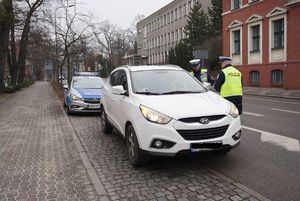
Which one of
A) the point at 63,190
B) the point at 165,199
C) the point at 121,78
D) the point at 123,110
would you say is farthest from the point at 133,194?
the point at 121,78

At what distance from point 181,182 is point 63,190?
5.47 feet

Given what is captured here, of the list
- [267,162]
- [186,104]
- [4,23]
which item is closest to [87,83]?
[186,104]

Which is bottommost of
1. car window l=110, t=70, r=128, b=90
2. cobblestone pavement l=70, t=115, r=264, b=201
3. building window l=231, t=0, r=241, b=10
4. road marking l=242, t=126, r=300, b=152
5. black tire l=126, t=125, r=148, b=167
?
cobblestone pavement l=70, t=115, r=264, b=201

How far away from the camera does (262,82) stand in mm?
29844

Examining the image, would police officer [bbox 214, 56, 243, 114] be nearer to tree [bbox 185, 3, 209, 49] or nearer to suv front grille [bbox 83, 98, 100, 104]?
suv front grille [bbox 83, 98, 100, 104]

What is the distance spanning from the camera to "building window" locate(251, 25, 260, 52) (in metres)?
31.0

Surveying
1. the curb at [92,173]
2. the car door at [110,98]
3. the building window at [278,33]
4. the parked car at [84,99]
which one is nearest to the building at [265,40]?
the building window at [278,33]

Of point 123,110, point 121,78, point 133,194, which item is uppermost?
point 121,78

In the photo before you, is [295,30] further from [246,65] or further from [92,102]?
[92,102]

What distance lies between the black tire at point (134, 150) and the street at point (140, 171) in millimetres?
139

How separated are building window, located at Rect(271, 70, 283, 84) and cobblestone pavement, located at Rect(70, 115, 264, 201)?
22.8 m

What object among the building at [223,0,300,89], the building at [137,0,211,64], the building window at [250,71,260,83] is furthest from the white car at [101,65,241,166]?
the building at [137,0,211,64]

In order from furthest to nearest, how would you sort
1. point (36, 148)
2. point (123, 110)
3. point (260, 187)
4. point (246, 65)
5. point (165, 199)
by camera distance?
point (246, 65) → point (36, 148) → point (123, 110) → point (260, 187) → point (165, 199)

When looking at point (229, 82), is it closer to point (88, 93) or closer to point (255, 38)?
point (88, 93)
